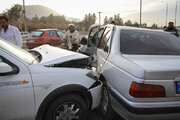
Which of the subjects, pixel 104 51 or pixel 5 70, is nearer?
pixel 5 70

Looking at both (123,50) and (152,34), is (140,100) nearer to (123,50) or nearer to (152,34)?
(123,50)

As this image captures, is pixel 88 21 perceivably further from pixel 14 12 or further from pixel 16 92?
pixel 16 92

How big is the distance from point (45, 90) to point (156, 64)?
154 cm

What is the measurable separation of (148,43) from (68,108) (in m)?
1.82

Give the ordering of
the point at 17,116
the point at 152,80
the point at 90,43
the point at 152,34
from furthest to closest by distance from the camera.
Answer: the point at 90,43
the point at 152,34
the point at 17,116
the point at 152,80

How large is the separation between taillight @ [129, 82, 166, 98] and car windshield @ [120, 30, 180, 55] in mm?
817

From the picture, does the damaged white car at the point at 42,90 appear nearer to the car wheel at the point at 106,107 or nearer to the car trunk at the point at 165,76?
the car wheel at the point at 106,107

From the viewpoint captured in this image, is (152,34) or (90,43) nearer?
(152,34)

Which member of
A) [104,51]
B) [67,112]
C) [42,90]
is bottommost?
[67,112]

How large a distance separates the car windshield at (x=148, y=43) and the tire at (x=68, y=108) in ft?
3.61

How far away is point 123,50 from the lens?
2.63m

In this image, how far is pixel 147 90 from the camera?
6.18 feet

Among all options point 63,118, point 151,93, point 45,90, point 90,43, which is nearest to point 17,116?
point 45,90

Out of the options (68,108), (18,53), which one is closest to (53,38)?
(18,53)
